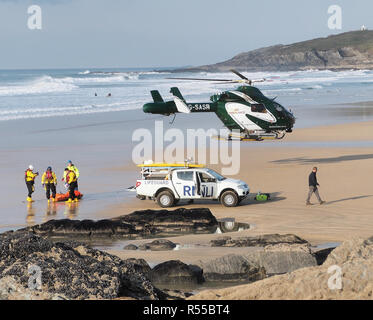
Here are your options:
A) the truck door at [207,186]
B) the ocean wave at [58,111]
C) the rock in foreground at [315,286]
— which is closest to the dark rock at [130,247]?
the truck door at [207,186]

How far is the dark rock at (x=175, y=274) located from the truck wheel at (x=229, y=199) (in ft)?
29.9

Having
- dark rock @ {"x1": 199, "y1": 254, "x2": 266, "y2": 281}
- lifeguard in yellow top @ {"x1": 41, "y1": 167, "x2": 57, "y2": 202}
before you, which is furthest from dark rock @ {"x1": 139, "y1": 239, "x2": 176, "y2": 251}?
lifeguard in yellow top @ {"x1": 41, "y1": 167, "x2": 57, "y2": 202}

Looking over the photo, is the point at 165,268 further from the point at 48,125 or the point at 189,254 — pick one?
the point at 48,125

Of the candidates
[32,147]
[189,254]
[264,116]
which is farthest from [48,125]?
[189,254]

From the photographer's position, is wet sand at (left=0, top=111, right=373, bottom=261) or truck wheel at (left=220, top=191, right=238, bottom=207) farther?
truck wheel at (left=220, top=191, right=238, bottom=207)

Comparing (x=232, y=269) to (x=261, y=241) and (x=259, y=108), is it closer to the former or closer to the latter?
(x=261, y=241)

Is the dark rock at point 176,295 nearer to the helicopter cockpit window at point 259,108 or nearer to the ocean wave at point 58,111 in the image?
the helicopter cockpit window at point 259,108

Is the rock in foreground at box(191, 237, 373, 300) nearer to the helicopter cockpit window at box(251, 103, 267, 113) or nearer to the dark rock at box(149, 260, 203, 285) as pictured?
the dark rock at box(149, 260, 203, 285)

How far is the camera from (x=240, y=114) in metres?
33.0

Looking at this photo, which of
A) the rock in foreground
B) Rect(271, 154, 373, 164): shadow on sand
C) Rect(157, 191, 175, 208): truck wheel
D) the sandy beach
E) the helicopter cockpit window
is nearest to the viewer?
the rock in foreground

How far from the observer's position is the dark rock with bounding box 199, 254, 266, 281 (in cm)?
1512

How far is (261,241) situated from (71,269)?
8.14 meters

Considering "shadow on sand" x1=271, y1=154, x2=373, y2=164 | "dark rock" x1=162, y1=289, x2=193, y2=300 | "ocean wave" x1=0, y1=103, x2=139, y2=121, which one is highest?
"ocean wave" x1=0, y1=103, x2=139, y2=121

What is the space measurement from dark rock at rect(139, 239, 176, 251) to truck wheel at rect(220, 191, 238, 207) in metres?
5.75
